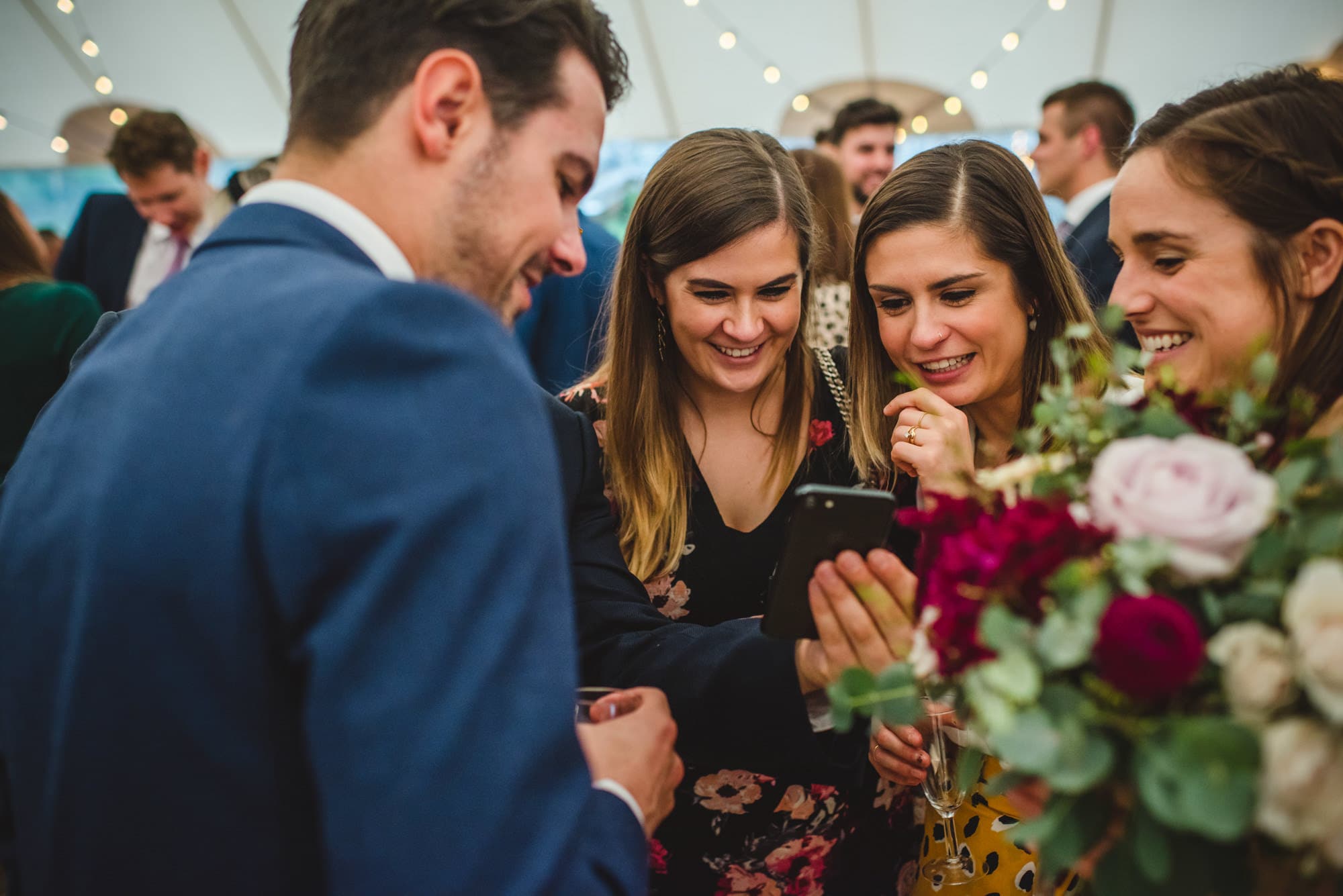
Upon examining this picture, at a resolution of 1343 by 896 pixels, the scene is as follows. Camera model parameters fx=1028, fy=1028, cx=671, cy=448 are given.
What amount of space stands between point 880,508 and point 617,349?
1.04 metres

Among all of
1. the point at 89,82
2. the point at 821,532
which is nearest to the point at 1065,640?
the point at 821,532

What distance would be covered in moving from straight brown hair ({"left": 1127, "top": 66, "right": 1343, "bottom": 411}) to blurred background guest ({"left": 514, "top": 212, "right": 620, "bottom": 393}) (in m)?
2.10

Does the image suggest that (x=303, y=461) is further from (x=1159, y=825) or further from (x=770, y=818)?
(x=770, y=818)

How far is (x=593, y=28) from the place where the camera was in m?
1.22

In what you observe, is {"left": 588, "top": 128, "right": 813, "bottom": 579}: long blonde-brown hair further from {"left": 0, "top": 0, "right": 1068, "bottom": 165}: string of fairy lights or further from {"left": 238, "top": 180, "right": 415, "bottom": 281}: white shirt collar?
{"left": 0, "top": 0, "right": 1068, "bottom": 165}: string of fairy lights

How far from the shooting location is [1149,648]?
30.5 inches

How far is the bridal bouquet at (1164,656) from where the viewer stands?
773 millimetres

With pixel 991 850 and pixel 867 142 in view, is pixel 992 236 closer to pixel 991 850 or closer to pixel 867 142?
pixel 991 850

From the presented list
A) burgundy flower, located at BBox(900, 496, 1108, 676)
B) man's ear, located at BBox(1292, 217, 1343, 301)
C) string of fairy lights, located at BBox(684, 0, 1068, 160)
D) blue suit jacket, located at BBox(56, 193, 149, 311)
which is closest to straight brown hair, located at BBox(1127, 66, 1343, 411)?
man's ear, located at BBox(1292, 217, 1343, 301)

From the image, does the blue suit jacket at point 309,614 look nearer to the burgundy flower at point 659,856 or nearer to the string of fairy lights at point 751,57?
the burgundy flower at point 659,856

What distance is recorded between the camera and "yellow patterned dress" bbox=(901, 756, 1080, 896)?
178cm

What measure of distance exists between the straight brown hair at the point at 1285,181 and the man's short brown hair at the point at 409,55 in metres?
1.02

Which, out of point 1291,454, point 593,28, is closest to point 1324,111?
point 1291,454

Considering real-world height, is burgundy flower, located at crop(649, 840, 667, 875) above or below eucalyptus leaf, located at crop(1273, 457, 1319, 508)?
below
